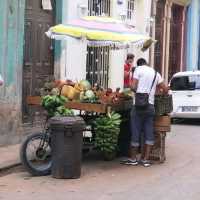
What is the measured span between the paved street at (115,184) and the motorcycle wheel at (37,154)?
0.18 m

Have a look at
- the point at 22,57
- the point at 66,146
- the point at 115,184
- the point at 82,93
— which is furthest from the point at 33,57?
the point at 115,184

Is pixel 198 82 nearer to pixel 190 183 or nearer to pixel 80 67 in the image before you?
pixel 80 67

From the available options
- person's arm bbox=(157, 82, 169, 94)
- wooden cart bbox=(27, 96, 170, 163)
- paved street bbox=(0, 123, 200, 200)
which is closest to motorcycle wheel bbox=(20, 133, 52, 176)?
paved street bbox=(0, 123, 200, 200)

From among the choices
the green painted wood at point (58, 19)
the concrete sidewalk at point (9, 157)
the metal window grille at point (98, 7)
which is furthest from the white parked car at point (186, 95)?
the concrete sidewalk at point (9, 157)

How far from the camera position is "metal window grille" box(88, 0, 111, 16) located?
53.5 feet

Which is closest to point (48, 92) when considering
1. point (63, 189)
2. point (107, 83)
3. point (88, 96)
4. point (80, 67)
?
point (88, 96)

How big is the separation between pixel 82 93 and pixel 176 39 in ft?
50.7

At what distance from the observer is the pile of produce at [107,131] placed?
404 inches

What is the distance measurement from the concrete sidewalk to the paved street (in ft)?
1.35

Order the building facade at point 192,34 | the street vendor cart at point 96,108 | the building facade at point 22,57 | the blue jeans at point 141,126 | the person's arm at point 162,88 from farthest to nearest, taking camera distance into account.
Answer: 1. the building facade at point 192,34
2. the building facade at point 22,57
3. the person's arm at point 162,88
4. the blue jeans at point 141,126
5. the street vendor cart at point 96,108

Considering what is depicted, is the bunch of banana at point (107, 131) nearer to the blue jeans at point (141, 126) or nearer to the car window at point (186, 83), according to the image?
the blue jeans at point (141, 126)

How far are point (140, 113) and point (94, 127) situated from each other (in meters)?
0.81

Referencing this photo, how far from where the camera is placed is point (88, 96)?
34.4 feet

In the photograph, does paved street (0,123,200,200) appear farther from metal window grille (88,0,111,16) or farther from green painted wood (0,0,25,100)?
metal window grille (88,0,111,16)
